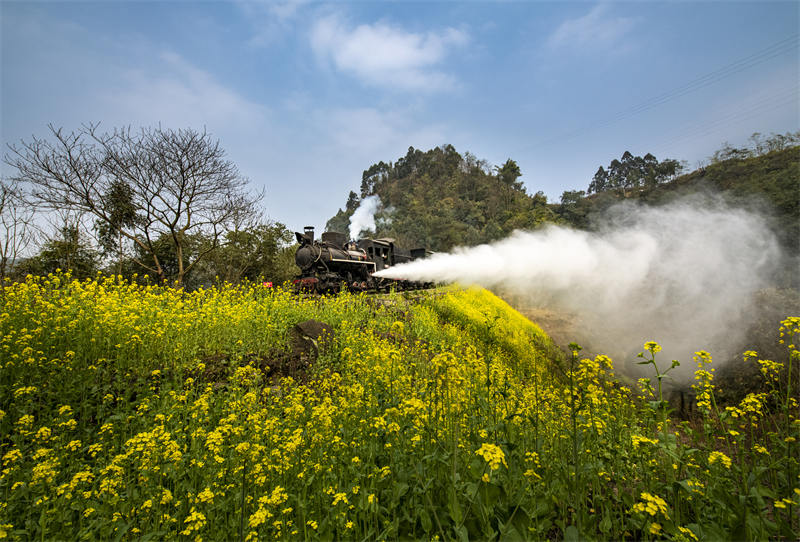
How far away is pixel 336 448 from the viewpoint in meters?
2.67

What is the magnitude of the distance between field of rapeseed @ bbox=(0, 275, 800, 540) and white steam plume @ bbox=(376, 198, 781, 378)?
518 inches

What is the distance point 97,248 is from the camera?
1727 centimetres

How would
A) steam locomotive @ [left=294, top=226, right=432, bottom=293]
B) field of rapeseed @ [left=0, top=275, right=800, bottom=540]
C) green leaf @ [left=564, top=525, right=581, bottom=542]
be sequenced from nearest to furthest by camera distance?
1. green leaf @ [left=564, top=525, right=581, bottom=542]
2. field of rapeseed @ [left=0, top=275, right=800, bottom=540]
3. steam locomotive @ [left=294, top=226, right=432, bottom=293]

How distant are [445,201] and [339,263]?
58593 millimetres

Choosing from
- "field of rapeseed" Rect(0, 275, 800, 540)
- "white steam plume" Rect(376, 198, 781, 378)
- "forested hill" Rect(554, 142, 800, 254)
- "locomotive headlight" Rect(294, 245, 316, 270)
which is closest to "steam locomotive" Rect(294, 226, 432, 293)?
"locomotive headlight" Rect(294, 245, 316, 270)

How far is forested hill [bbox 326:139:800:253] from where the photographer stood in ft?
71.4

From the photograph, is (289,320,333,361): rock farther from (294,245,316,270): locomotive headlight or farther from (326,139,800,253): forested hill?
(326,139,800,253): forested hill

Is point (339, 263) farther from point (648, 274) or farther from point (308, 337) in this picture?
point (648, 274)

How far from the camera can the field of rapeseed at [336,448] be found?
1.92 metres

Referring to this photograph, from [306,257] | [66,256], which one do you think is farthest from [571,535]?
[66,256]

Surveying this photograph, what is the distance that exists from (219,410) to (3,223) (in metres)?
18.3

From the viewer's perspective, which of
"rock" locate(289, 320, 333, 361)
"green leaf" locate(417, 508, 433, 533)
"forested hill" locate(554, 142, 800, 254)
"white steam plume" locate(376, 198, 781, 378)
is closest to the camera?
"green leaf" locate(417, 508, 433, 533)

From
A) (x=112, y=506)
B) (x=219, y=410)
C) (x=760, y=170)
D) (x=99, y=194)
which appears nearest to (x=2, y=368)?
(x=219, y=410)

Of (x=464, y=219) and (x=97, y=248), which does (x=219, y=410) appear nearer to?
(x=97, y=248)
